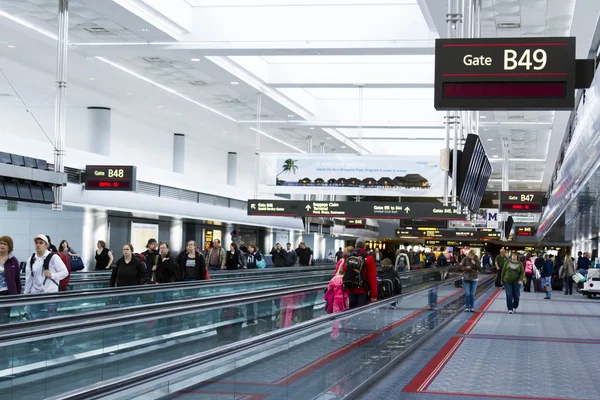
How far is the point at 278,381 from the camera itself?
647 centimetres

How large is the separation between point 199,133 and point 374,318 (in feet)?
86.2

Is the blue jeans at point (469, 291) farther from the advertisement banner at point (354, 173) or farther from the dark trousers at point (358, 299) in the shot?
the dark trousers at point (358, 299)

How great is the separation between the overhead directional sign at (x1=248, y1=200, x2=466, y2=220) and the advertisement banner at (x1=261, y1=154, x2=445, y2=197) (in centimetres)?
99

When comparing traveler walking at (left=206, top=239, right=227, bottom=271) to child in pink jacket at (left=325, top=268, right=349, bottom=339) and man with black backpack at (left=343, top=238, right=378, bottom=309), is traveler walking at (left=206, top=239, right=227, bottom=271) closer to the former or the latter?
child in pink jacket at (left=325, top=268, right=349, bottom=339)

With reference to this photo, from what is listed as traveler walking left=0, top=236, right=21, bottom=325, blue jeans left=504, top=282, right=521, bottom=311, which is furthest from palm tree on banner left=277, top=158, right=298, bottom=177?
traveler walking left=0, top=236, right=21, bottom=325

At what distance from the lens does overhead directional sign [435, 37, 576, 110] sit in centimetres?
923

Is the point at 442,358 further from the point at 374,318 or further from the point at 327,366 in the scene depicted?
the point at 327,366

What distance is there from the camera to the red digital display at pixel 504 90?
30.3 ft

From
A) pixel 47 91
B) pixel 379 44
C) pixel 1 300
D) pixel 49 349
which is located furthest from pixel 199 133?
pixel 49 349

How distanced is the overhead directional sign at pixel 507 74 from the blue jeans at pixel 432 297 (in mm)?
7129

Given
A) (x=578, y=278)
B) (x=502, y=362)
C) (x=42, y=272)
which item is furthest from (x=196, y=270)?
(x=578, y=278)

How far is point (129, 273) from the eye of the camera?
1417 cm

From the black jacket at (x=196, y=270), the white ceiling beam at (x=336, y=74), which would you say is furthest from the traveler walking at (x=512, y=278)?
the black jacket at (x=196, y=270)

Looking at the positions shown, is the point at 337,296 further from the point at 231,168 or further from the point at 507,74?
the point at 231,168
